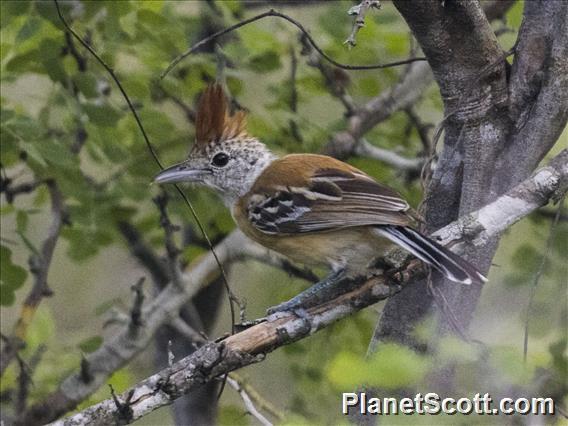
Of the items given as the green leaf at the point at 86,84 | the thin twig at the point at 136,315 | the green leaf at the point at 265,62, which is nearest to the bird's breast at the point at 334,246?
the thin twig at the point at 136,315

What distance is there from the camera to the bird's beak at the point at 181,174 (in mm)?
4016

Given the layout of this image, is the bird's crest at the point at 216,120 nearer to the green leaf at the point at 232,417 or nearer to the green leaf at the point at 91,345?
the green leaf at the point at 91,345

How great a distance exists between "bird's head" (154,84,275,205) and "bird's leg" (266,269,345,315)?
2.38 feet

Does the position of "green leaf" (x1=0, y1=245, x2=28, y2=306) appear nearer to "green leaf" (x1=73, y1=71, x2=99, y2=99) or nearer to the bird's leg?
"green leaf" (x1=73, y1=71, x2=99, y2=99)

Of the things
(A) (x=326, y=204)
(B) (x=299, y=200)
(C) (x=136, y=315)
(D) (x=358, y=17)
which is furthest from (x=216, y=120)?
(D) (x=358, y=17)

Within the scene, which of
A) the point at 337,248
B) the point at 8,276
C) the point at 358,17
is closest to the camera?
the point at 358,17

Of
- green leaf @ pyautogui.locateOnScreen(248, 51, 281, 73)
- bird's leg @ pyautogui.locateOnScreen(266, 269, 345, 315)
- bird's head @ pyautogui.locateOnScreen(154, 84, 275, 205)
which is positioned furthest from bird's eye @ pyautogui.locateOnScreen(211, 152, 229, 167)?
green leaf @ pyautogui.locateOnScreen(248, 51, 281, 73)

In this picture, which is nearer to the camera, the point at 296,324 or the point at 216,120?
the point at 296,324

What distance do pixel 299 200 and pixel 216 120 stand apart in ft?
1.63

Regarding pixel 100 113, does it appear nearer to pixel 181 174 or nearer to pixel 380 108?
pixel 181 174

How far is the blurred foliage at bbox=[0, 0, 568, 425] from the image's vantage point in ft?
14.1

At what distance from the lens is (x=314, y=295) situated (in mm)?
3408

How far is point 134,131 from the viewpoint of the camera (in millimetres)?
4898

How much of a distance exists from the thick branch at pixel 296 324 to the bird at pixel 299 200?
11 cm
